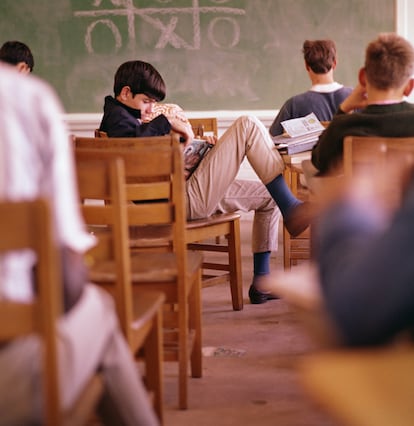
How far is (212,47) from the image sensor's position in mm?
5789

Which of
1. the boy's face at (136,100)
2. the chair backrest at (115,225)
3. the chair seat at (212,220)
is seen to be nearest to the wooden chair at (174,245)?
the chair backrest at (115,225)

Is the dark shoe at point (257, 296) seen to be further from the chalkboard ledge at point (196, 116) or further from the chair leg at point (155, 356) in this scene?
the chalkboard ledge at point (196, 116)

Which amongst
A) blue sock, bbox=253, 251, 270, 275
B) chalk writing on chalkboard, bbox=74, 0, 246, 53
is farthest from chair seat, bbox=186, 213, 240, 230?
chalk writing on chalkboard, bbox=74, 0, 246, 53

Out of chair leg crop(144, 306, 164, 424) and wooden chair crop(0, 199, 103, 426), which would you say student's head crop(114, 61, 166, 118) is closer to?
chair leg crop(144, 306, 164, 424)

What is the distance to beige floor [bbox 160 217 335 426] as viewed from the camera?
2482mm

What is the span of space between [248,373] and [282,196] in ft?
2.97

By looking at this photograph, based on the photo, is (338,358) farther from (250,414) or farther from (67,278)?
(250,414)

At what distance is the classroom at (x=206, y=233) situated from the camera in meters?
1.20

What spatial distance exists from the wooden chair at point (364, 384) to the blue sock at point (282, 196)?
254 cm

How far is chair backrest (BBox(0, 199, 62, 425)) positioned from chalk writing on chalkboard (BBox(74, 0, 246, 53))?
4662 millimetres

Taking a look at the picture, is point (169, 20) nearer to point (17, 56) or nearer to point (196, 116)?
point (196, 116)

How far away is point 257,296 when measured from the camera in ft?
12.6

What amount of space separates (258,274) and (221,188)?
516 millimetres

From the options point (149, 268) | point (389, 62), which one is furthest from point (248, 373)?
point (389, 62)
